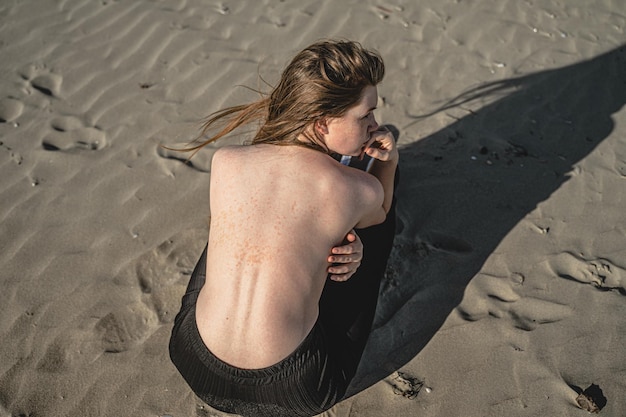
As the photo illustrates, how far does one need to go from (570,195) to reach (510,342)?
121cm

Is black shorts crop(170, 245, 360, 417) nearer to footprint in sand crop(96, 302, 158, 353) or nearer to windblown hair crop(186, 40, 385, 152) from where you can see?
footprint in sand crop(96, 302, 158, 353)

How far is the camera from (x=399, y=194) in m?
3.35

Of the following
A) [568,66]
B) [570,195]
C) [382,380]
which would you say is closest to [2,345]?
[382,380]

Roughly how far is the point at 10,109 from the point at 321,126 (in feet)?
8.67

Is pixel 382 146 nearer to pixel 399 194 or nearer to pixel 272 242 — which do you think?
pixel 399 194

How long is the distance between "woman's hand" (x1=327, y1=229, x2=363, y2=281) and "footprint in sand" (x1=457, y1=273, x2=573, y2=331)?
2.82 feet

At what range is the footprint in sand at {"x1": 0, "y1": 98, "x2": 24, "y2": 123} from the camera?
145 inches

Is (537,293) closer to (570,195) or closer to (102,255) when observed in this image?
(570,195)

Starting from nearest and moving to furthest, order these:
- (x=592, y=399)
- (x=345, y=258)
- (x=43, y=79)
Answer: (x=345, y=258) < (x=592, y=399) < (x=43, y=79)

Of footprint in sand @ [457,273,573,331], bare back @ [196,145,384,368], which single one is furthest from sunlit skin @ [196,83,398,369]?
footprint in sand @ [457,273,573,331]

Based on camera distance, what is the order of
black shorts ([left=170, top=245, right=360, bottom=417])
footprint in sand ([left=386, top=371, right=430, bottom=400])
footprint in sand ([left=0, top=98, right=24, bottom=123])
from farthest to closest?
footprint in sand ([left=0, top=98, right=24, bottom=123]), footprint in sand ([left=386, top=371, right=430, bottom=400]), black shorts ([left=170, top=245, right=360, bottom=417])

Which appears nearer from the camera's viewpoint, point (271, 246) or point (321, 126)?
point (271, 246)

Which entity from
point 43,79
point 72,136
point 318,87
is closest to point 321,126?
point 318,87

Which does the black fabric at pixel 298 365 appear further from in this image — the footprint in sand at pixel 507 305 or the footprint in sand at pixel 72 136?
the footprint in sand at pixel 72 136
